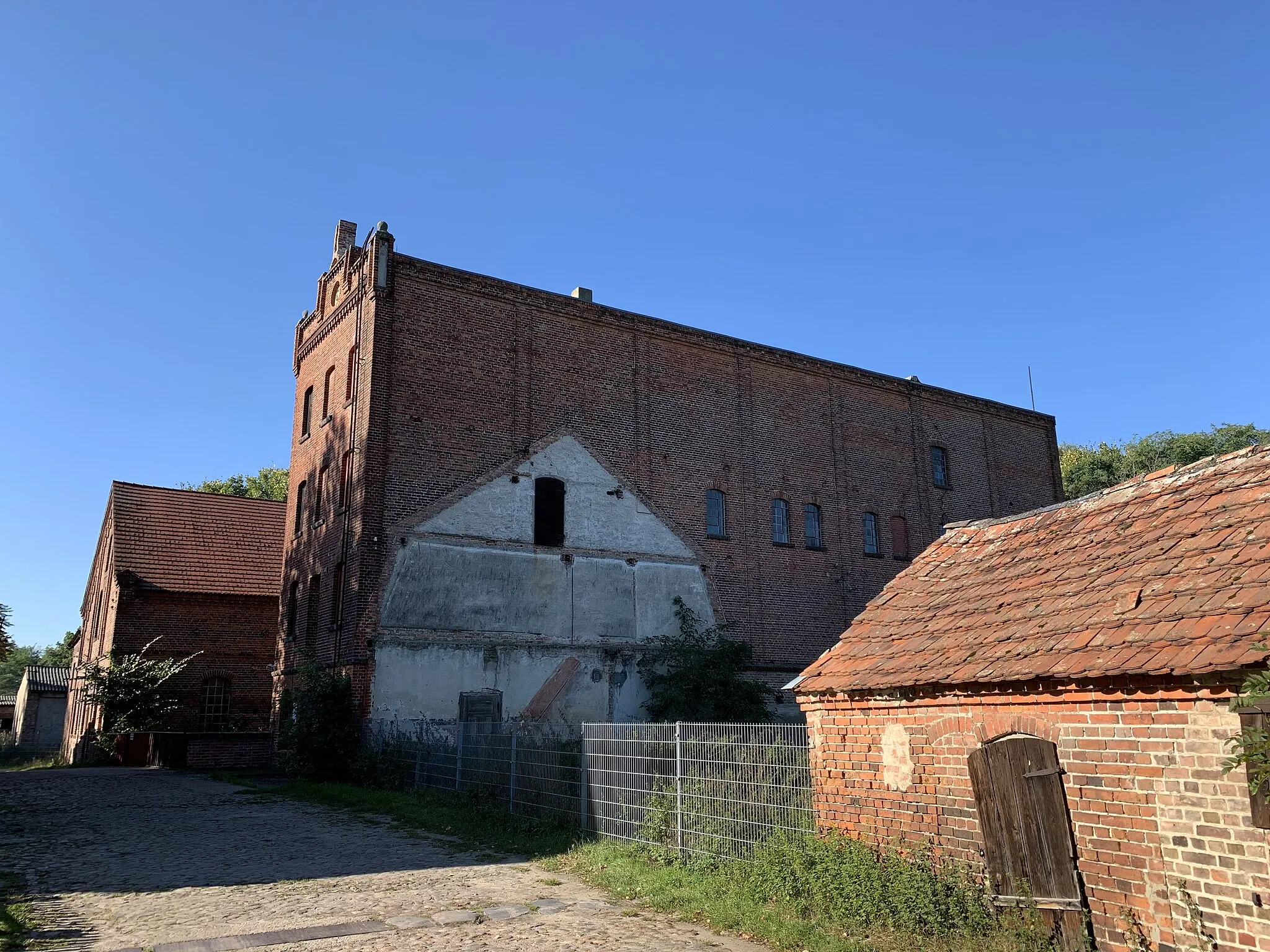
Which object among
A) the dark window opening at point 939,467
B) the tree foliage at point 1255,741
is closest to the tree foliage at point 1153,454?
the dark window opening at point 939,467

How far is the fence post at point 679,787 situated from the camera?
9906 millimetres

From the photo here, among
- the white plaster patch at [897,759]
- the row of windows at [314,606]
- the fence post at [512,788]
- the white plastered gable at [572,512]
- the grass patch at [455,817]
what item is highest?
the white plastered gable at [572,512]

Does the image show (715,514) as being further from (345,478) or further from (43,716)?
(43,716)

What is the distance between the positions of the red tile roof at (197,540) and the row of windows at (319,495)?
3217 mm

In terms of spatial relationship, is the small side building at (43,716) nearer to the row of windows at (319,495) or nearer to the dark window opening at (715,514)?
the row of windows at (319,495)

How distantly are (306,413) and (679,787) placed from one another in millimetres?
19445

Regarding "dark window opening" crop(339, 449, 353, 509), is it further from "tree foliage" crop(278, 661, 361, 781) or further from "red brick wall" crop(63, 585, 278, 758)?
"red brick wall" crop(63, 585, 278, 758)

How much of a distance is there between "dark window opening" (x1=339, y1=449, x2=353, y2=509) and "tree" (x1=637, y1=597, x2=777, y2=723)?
7823 mm

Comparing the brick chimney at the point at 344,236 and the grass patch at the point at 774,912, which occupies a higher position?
the brick chimney at the point at 344,236

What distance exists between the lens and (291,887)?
31.0 feet

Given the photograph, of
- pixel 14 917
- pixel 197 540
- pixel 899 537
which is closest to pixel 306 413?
pixel 197 540

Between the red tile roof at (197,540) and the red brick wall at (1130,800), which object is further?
the red tile roof at (197,540)

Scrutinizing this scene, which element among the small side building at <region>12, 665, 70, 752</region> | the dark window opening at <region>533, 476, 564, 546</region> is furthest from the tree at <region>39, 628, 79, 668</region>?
the dark window opening at <region>533, 476, 564, 546</region>

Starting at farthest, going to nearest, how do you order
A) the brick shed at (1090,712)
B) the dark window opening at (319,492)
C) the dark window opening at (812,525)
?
1. the dark window opening at (812,525)
2. the dark window opening at (319,492)
3. the brick shed at (1090,712)
